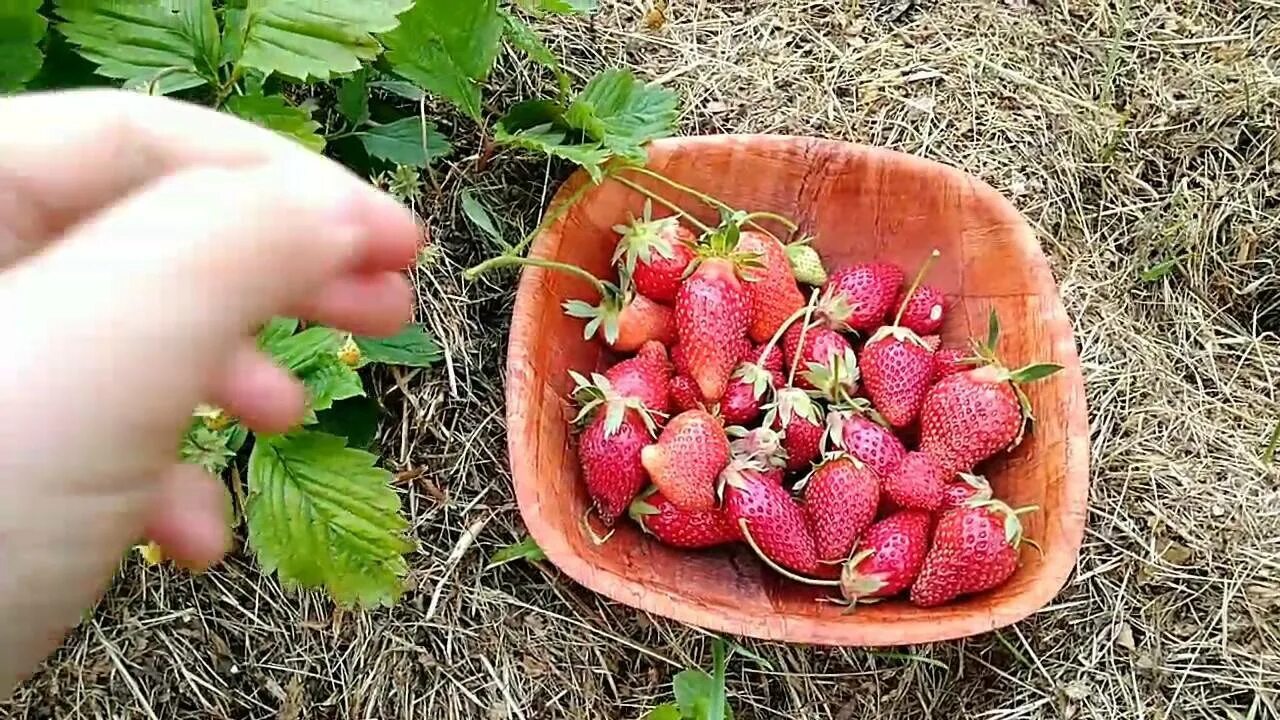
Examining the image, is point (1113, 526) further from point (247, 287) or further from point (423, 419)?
point (247, 287)

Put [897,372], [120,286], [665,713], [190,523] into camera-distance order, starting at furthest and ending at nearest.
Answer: [897,372] < [665,713] < [190,523] < [120,286]

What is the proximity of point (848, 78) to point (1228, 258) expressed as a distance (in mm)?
484

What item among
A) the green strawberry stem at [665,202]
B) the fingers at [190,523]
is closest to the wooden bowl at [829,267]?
the green strawberry stem at [665,202]

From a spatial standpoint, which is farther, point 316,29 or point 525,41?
point 525,41

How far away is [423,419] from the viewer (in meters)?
1.10

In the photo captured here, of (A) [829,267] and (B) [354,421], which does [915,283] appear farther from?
(B) [354,421]

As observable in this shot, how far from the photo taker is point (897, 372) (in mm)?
1106

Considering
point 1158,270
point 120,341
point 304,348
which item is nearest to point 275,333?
point 304,348

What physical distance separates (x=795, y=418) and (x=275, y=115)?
529mm

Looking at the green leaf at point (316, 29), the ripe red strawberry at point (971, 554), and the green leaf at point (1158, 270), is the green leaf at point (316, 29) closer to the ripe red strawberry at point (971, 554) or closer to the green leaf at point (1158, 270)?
the ripe red strawberry at point (971, 554)

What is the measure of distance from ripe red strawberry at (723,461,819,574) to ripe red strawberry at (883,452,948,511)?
91 mm

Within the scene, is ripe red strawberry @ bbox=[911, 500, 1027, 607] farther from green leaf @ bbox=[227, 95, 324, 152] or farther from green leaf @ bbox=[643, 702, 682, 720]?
green leaf @ bbox=[227, 95, 324, 152]

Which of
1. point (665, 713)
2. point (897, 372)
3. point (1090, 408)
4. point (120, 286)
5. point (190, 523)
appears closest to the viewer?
point (120, 286)

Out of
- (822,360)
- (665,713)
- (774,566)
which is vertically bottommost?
(665,713)
